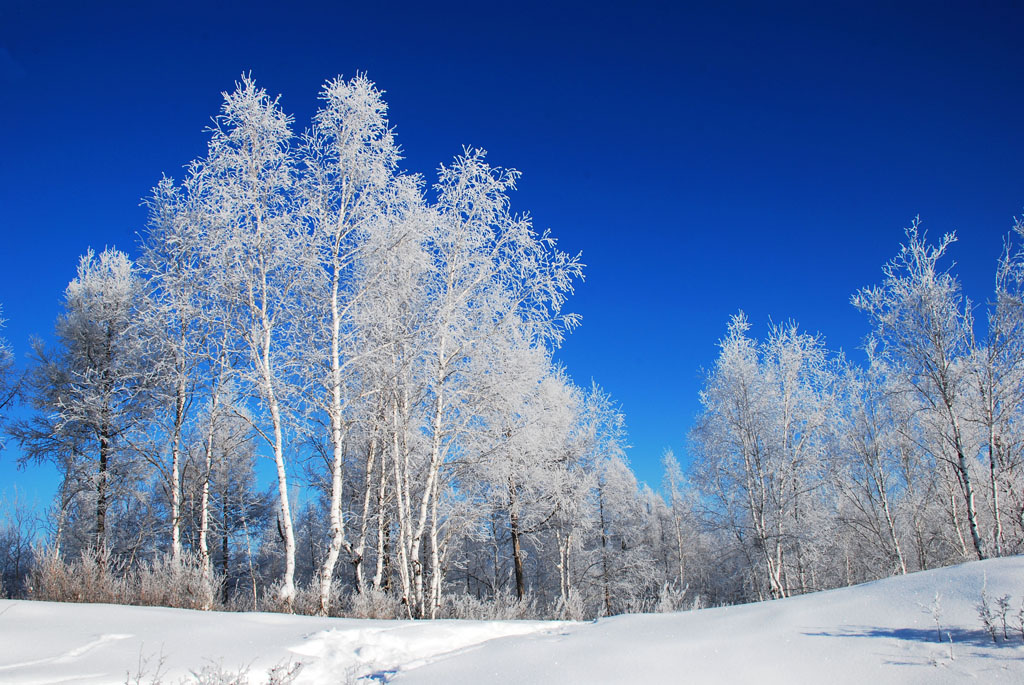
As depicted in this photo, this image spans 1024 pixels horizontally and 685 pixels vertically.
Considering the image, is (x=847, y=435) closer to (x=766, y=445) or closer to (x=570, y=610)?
(x=766, y=445)

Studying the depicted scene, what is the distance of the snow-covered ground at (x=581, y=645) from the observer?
3543 millimetres

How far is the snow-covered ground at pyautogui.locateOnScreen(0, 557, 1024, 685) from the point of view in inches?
139

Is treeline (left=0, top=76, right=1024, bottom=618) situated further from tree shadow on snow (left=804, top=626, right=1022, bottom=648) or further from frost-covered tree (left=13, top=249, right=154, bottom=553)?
tree shadow on snow (left=804, top=626, right=1022, bottom=648)

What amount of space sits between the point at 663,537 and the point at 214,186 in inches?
1420

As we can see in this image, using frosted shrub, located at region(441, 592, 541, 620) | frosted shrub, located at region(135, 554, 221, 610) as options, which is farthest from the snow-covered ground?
frosted shrub, located at region(441, 592, 541, 620)

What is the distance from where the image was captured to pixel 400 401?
11.0 metres

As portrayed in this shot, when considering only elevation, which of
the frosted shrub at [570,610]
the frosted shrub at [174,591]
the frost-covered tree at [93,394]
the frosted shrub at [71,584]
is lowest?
the frosted shrub at [570,610]

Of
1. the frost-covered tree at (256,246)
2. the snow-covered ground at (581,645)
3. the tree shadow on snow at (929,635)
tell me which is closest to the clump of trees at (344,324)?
the frost-covered tree at (256,246)

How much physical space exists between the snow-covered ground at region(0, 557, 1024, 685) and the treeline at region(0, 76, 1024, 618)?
10.8 feet

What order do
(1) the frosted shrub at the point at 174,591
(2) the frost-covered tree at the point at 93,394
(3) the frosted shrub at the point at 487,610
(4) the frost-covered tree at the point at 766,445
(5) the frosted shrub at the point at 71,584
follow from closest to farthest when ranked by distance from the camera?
(5) the frosted shrub at the point at 71,584 → (1) the frosted shrub at the point at 174,591 → (3) the frosted shrub at the point at 487,610 → (2) the frost-covered tree at the point at 93,394 → (4) the frost-covered tree at the point at 766,445

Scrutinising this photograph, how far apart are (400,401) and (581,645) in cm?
719

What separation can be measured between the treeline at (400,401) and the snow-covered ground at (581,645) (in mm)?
3300

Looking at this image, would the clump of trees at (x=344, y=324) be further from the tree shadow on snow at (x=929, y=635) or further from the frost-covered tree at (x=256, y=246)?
the tree shadow on snow at (x=929, y=635)

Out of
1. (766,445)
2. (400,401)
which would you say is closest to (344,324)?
(400,401)
